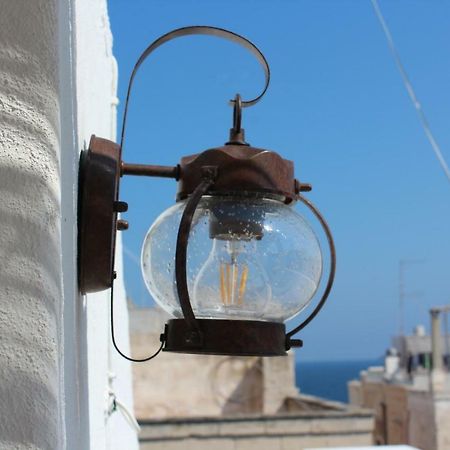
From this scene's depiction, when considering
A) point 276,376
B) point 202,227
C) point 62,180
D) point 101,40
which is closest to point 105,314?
point 101,40

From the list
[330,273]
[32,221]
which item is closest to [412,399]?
[330,273]

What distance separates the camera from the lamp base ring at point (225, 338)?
1.17 meters

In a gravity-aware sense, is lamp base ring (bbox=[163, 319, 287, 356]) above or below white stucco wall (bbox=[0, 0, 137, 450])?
below

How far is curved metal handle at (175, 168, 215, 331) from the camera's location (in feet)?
3.68

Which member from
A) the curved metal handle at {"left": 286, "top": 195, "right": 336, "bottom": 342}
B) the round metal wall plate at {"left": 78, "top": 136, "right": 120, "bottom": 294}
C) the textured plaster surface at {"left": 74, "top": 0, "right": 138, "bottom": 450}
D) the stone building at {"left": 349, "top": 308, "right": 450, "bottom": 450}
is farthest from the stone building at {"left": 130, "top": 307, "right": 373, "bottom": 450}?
the round metal wall plate at {"left": 78, "top": 136, "right": 120, "bottom": 294}

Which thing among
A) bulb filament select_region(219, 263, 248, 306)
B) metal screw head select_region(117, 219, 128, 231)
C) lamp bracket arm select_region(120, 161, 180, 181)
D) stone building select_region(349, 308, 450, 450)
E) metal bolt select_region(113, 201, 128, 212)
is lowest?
stone building select_region(349, 308, 450, 450)

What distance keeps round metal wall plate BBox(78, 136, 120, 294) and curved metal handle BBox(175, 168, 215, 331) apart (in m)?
0.10

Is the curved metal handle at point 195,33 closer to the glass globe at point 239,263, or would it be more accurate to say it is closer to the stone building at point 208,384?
the glass globe at point 239,263

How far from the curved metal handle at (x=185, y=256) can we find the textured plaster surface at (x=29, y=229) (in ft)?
0.92

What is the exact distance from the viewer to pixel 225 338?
3.84 feet

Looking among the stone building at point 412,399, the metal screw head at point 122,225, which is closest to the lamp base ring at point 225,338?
the metal screw head at point 122,225

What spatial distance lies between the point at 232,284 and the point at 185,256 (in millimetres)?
125

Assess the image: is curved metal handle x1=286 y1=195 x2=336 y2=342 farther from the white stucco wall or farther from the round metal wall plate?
the white stucco wall

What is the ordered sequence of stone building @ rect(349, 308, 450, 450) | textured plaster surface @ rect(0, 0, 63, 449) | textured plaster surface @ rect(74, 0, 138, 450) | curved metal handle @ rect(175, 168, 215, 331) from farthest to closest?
stone building @ rect(349, 308, 450, 450), textured plaster surface @ rect(74, 0, 138, 450), curved metal handle @ rect(175, 168, 215, 331), textured plaster surface @ rect(0, 0, 63, 449)
